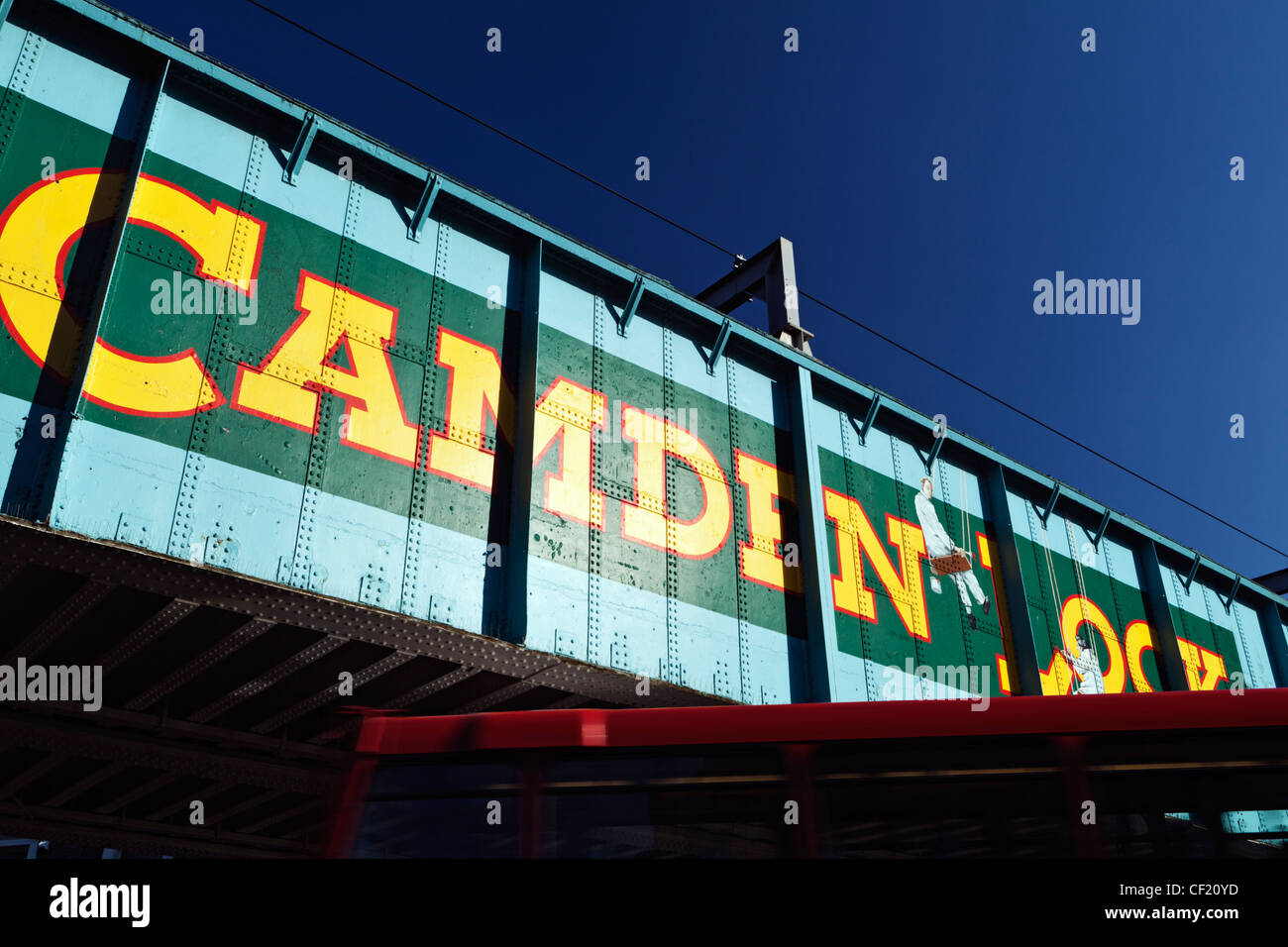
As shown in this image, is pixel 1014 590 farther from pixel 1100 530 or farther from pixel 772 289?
pixel 772 289

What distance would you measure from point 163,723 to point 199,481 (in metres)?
4.00

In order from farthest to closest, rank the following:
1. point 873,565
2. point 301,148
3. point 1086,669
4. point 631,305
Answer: point 1086,669 → point 873,565 → point 631,305 → point 301,148

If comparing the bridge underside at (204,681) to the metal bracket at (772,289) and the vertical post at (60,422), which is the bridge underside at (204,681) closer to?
the vertical post at (60,422)

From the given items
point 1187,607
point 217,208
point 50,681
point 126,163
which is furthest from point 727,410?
point 1187,607

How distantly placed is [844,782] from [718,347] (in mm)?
9856

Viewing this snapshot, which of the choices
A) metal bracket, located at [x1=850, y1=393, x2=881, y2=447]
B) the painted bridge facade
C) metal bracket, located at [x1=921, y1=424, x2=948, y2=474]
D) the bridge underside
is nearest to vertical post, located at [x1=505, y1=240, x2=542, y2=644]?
the painted bridge facade

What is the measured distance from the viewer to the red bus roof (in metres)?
6.14

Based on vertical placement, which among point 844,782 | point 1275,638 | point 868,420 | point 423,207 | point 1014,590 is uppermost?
point 423,207

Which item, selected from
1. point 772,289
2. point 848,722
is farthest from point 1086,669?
point 848,722

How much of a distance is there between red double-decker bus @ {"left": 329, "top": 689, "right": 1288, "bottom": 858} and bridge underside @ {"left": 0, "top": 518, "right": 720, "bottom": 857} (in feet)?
4.29

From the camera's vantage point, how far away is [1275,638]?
24.5 meters

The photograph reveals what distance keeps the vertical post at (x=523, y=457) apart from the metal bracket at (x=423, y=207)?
5.30 ft

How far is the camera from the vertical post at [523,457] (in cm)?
1123

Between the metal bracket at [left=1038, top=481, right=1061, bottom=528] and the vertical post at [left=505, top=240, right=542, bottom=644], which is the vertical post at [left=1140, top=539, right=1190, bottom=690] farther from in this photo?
the vertical post at [left=505, top=240, right=542, bottom=644]
